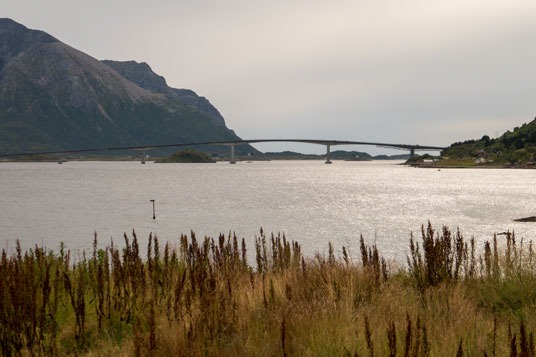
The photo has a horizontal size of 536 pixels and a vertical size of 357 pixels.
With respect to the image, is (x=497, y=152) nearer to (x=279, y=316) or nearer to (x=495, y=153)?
(x=495, y=153)

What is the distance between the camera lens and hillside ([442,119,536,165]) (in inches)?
5625

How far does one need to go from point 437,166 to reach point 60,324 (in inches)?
7194

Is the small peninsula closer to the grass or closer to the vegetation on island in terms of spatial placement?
the vegetation on island

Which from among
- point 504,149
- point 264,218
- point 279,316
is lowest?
point 264,218

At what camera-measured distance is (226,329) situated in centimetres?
580

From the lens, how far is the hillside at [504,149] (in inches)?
5625

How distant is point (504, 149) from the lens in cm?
15512

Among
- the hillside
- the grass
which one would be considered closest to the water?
the grass

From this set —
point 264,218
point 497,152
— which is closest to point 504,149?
point 497,152

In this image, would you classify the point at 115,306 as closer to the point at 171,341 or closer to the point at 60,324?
the point at 60,324

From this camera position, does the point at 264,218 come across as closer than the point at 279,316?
No

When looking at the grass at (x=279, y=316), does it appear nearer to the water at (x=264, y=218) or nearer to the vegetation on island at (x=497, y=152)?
the water at (x=264, y=218)

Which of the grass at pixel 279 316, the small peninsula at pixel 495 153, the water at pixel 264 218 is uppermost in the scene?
the small peninsula at pixel 495 153

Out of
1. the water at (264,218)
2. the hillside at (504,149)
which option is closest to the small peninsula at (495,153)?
the hillside at (504,149)
